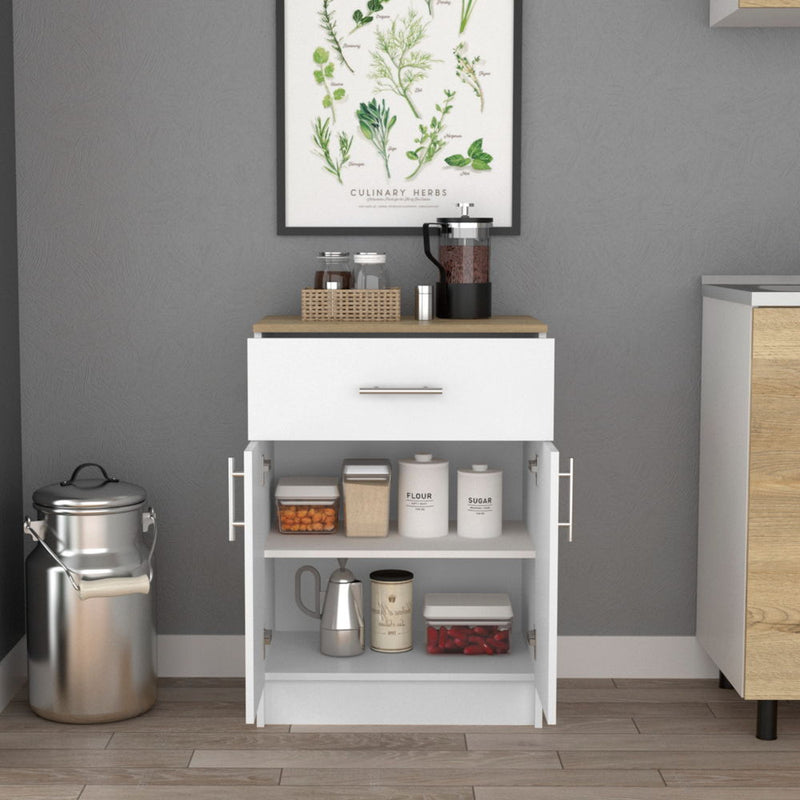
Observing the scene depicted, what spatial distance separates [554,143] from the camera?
286cm

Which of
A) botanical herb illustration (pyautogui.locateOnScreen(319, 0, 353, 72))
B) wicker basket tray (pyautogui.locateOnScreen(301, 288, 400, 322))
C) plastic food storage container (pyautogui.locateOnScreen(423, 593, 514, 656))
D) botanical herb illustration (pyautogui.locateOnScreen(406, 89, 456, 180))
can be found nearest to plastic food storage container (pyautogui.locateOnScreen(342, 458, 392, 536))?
plastic food storage container (pyautogui.locateOnScreen(423, 593, 514, 656))

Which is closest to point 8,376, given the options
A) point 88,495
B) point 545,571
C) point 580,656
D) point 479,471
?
point 88,495

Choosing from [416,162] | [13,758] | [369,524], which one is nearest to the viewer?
[13,758]

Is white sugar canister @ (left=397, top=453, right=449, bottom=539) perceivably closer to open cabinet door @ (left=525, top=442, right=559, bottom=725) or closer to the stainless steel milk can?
open cabinet door @ (left=525, top=442, right=559, bottom=725)

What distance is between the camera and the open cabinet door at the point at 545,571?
2.38 m

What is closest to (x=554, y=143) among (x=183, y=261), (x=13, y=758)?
(x=183, y=261)

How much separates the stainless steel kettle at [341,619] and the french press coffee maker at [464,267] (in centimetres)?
66

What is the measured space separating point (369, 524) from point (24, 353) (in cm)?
98

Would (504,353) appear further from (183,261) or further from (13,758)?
(13,758)

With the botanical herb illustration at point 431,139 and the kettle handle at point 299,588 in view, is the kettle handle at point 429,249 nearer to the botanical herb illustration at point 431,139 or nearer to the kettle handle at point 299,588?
the botanical herb illustration at point 431,139

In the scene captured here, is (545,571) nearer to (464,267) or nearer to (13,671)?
(464,267)

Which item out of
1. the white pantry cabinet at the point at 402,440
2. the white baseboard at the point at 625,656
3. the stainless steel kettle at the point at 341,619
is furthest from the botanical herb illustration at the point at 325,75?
the white baseboard at the point at 625,656

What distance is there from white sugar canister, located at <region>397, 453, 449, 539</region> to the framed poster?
0.60m

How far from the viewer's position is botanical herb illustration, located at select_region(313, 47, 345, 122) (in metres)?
2.82
